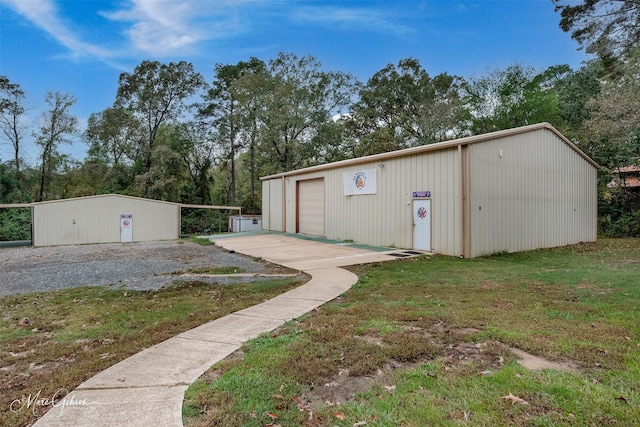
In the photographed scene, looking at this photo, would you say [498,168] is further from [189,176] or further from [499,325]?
[189,176]

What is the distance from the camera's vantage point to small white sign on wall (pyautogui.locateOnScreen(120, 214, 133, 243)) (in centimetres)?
2067

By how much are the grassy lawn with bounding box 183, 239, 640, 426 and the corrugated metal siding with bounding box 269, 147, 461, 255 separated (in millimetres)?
5169

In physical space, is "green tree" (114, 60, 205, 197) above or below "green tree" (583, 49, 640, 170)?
above

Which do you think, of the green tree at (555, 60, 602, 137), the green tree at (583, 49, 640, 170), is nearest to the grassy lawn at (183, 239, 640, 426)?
the green tree at (583, 49, 640, 170)

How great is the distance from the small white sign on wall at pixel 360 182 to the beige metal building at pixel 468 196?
0.04 metres

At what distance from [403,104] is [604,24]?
1596 centimetres

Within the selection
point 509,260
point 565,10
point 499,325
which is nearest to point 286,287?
point 499,325

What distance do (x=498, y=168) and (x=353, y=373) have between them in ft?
32.1

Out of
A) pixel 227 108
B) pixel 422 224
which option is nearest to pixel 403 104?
pixel 227 108

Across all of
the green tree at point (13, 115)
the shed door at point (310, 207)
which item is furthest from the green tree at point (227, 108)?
the shed door at point (310, 207)

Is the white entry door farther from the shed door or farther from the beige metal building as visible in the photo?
the shed door

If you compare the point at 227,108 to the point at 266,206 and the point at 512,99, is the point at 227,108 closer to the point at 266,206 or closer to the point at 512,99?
the point at 266,206

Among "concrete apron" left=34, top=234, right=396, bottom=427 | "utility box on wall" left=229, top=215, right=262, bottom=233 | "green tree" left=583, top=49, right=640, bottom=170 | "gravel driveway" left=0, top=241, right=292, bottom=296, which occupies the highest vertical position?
"green tree" left=583, top=49, right=640, bottom=170

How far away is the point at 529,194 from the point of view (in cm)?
1176
